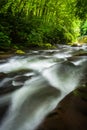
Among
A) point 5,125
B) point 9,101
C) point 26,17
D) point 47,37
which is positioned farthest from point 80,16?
point 5,125

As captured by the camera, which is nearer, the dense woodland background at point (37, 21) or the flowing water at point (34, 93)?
the flowing water at point (34, 93)

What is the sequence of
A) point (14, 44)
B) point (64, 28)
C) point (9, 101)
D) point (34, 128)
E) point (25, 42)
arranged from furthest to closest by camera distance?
1. point (64, 28)
2. point (25, 42)
3. point (14, 44)
4. point (9, 101)
5. point (34, 128)

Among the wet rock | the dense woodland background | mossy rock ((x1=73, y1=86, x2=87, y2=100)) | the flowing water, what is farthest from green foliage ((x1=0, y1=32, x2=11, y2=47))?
the wet rock

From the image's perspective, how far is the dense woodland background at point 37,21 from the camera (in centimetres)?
1158

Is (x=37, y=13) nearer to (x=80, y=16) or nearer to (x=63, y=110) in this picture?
(x=80, y=16)

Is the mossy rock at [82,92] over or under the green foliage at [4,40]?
over

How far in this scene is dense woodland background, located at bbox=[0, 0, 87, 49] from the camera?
11.6 meters

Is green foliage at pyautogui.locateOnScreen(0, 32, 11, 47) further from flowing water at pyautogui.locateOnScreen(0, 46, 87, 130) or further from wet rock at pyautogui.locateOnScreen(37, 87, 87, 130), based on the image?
wet rock at pyautogui.locateOnScreen(37, 87, 87, 130)

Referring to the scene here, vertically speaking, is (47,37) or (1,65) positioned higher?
(1,65)

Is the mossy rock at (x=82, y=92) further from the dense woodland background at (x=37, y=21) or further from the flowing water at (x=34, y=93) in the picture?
the dense woodland background at (x=37, y=21)

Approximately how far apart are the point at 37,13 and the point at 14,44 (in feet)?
18.4

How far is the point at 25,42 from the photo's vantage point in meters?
13.5

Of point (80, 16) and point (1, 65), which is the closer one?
point (1, 65)

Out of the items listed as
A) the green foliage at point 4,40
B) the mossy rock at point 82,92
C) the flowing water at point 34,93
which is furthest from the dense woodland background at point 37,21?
the mossy rock at point 82,92
